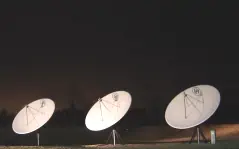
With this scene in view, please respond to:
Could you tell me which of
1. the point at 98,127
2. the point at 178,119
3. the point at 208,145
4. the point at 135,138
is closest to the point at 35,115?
the point at 98,127

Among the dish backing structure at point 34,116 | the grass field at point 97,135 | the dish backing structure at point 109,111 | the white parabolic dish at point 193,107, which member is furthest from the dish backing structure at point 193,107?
the dish backing structure at point 34,116

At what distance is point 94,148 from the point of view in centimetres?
3000

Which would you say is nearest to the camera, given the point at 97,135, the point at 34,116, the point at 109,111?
the point at 109,111

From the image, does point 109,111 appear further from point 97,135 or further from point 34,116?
point 97,135

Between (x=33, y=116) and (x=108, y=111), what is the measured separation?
6.88 meters

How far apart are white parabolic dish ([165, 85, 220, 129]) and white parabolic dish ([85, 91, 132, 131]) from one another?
10.8 ft

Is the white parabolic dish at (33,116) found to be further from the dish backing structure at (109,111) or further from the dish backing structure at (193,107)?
the dish backing structure at (193,107)

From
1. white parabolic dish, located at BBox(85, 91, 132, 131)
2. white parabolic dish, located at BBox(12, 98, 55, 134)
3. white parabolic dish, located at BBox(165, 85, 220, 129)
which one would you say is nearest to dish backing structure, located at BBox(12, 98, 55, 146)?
white parabolic dish, located at BBox(12, 98, 55, 134)

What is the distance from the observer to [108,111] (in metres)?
33.2

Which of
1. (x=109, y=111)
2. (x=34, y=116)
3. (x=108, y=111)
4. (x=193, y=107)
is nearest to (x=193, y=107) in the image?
(x=193, y=107)

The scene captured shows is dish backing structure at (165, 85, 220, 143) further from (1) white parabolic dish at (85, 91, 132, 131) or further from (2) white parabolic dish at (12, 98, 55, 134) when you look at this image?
(2) white parabolic dish at (12, 98, 55, 134)

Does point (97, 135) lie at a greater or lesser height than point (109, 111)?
lesser

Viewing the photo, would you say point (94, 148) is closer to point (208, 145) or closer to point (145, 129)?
point (208, 145)

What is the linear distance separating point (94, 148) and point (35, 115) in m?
8.32
